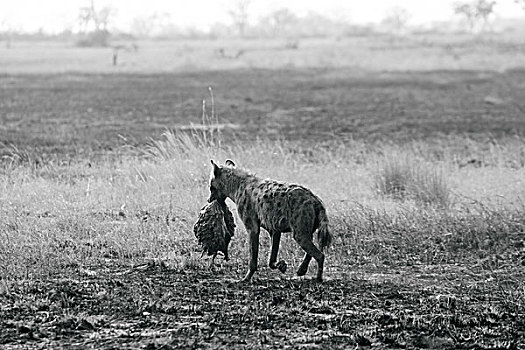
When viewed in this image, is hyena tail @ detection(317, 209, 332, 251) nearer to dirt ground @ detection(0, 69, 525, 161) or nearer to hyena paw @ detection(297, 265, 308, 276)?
hyena paw @ detection(297, 265, 308, 276)

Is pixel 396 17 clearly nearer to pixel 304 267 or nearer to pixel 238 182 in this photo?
pixel 238 182

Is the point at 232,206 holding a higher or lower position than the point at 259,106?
higher

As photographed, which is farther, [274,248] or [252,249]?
[274,248]

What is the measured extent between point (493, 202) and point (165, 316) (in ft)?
18.0

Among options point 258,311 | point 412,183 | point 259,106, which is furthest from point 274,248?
point 259,106

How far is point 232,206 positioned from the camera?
402 inches

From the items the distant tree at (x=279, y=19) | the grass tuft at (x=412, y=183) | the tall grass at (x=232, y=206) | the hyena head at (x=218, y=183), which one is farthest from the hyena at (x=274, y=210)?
the distant tree at (x=279, y=19)

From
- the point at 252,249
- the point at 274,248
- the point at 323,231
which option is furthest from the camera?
the point at 274,248

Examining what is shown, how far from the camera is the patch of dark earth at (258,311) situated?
543cm

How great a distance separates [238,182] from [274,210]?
1.93ft

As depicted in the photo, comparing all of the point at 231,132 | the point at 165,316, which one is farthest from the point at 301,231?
the point at 231,132

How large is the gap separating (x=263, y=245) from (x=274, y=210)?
5.38 feet

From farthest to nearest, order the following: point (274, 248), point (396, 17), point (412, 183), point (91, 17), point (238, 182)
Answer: point (396, 17) → point (91, 17) → point (412, 183) → point (238, 182) → point (274, 248)

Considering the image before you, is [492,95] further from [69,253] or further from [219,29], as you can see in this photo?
[219,29]
